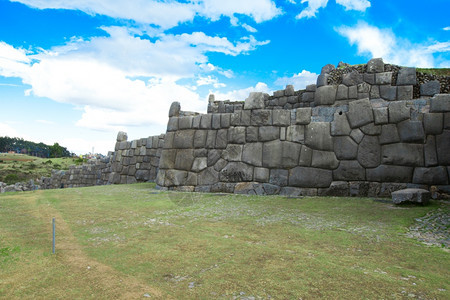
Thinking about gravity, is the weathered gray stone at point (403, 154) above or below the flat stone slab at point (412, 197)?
above

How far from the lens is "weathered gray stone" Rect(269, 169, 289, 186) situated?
771 centimetres

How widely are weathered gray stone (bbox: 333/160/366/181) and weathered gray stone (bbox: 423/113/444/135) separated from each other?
61.0 inches

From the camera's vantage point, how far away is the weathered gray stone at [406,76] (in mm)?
10586

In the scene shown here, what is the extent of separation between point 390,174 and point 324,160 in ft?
4.70

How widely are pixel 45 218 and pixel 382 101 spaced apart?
36.0 ft

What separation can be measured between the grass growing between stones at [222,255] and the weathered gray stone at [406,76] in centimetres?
664

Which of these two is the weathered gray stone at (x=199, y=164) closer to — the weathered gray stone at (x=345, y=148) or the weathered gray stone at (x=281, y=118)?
the weathered gray stone at (x=281, y=118)

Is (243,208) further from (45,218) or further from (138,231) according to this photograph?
(45,218)

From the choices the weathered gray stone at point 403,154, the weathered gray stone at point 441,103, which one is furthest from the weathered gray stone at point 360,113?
the weathered gray stone at point 441,103

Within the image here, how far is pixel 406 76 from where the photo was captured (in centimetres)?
1068

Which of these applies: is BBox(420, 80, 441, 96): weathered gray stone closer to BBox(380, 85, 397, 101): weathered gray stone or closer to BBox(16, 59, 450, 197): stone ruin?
BBox(16, 59, 450, 197): stone ruin

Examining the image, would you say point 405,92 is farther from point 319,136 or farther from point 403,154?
point 319,136

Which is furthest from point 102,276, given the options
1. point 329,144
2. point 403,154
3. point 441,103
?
point 441,103

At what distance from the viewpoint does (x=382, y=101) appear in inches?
435
